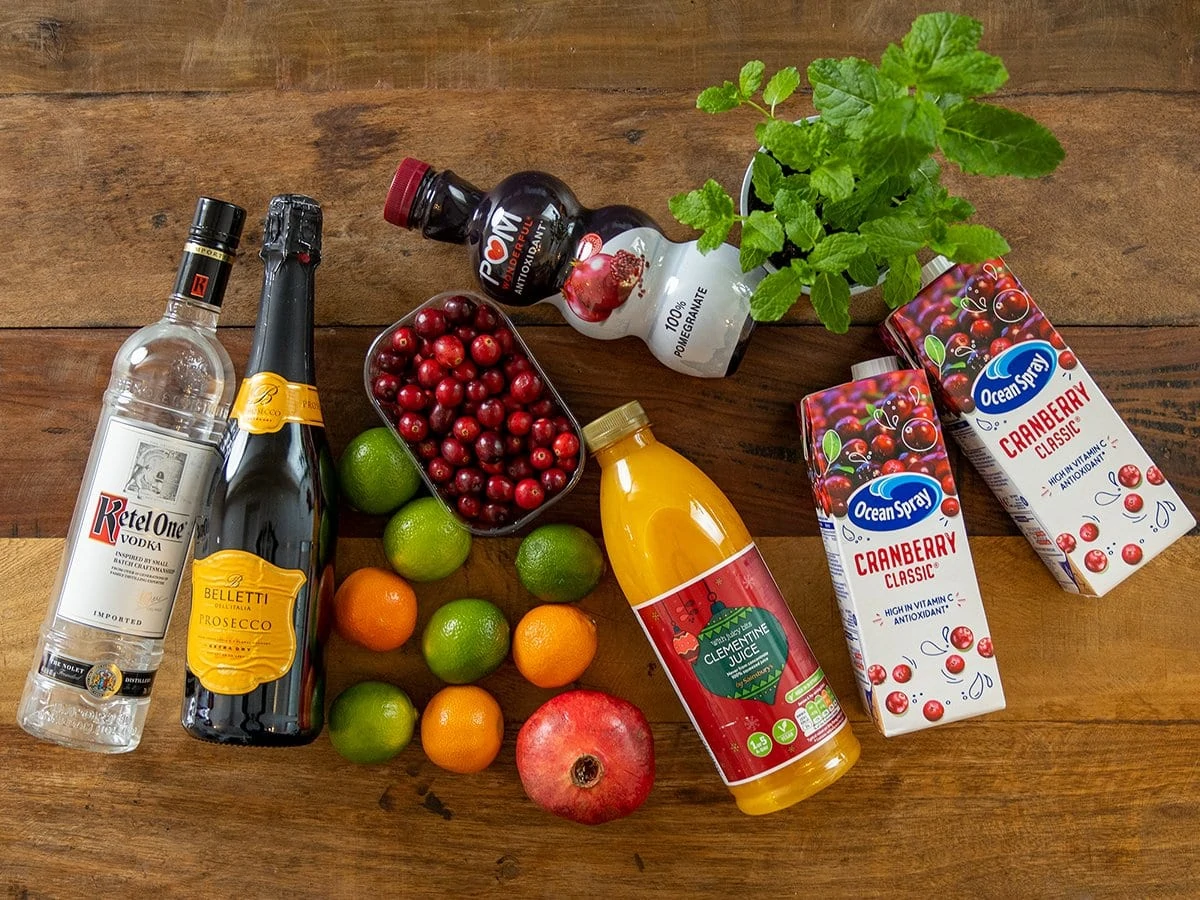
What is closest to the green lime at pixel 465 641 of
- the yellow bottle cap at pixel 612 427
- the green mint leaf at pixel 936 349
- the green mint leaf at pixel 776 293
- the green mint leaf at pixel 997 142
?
the yellow bottle cap at pixel 612 427

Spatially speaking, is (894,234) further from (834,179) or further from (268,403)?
(268,403)

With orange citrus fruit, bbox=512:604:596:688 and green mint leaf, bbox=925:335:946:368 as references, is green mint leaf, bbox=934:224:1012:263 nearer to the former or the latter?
green mint leaf, bbox=925:335:946:368

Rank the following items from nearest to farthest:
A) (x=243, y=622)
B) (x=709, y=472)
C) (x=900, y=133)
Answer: (x=900, y=133)
(x=243, y=622)
(x=709, y=472)

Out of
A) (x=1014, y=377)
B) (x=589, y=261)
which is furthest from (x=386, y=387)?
(x=1014, y=377)

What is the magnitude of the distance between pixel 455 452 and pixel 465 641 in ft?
0.71

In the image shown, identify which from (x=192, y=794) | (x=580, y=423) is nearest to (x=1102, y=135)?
(x=580, y=423)

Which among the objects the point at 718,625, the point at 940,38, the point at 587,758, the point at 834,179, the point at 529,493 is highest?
the point at 940,38

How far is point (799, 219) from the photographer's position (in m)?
0.84

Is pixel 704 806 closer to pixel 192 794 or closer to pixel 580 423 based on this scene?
pixel 580 423

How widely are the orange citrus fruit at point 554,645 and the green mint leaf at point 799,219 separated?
49 cm

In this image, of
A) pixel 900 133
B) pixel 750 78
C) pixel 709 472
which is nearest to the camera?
pixel 900 133

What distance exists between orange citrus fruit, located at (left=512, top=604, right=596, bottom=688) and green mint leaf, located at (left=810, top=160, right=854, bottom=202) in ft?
1.78

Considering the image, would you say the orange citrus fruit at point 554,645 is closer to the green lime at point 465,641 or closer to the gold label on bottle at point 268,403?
the green lime at point 465,641

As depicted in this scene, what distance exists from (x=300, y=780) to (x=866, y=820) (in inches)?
28.0
